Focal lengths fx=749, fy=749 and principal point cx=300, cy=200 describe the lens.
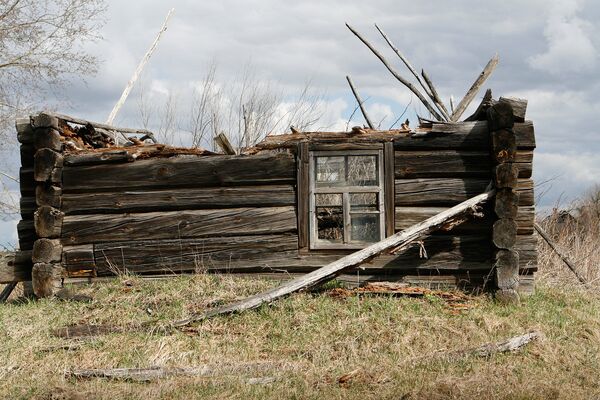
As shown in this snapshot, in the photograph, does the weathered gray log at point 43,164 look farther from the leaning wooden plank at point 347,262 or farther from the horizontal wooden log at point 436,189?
the horizontal wooden log at point 436,189

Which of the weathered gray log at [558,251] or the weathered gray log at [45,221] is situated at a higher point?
the weathered gray log at [45,221]

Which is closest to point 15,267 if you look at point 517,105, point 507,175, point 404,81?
point 404,81

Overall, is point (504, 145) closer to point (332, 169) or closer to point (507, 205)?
point (507, 205)

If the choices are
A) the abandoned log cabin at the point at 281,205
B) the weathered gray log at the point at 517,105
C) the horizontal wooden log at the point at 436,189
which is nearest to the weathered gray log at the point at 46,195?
the abandoned log cabin at the point at 281,205

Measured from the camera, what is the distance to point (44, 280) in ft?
34.2

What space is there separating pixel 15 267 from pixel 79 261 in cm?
100

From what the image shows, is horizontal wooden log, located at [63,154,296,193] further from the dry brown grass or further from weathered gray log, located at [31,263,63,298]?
the dry brown grass

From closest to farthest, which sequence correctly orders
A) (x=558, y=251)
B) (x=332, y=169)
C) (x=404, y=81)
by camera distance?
(x=332, y=169) → (x=558, y=251) → (x=404, y=81)

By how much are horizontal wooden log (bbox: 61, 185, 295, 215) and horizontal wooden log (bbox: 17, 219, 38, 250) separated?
24.7 inches

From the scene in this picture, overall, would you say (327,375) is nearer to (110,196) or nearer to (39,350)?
(39,350)

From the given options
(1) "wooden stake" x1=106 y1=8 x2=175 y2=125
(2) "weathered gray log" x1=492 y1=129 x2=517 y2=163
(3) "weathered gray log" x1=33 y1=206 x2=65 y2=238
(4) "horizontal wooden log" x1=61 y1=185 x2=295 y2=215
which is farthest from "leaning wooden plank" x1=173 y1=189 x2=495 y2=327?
(1) "wooden stake" x1=106 y1=8 x2=175 y2=125

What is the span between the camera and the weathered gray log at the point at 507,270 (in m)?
9.70

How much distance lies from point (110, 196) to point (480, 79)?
242 inches

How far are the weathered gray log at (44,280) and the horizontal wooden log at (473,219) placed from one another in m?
4.82
